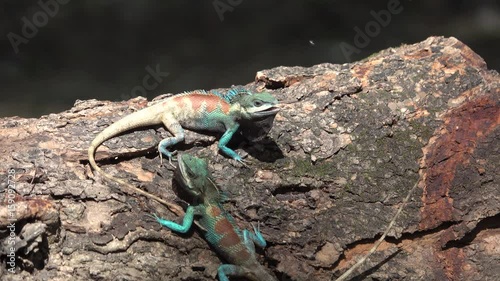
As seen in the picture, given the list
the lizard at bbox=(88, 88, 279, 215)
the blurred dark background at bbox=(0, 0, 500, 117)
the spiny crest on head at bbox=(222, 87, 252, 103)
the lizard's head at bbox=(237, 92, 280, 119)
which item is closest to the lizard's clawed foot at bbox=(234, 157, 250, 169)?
the lizard at bbox=(88, 88, 279, 215)

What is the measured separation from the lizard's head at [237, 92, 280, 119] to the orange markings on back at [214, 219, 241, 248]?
838 millimetres

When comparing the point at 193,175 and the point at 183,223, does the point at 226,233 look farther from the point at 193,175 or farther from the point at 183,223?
the point at 193,175

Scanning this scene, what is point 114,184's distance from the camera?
3.96 metres

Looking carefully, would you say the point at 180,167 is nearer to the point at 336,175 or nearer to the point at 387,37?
the point at 336,175

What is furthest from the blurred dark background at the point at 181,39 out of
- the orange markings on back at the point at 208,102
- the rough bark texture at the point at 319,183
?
the rough bark texture at the point at 319,183

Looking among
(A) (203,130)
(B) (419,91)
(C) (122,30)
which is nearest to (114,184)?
(A) (203,130)

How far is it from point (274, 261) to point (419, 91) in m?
1.75

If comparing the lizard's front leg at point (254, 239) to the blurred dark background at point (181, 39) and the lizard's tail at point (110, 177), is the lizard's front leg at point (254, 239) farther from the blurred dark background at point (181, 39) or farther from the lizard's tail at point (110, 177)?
the blurred dark background at point (181, 39)

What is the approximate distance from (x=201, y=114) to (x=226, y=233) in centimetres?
100

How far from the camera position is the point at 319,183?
418 cm

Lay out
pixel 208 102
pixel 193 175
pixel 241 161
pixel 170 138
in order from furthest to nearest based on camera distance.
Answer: pixel 208 102
pixel 170 138
pixel 241 161
pixel 193 175

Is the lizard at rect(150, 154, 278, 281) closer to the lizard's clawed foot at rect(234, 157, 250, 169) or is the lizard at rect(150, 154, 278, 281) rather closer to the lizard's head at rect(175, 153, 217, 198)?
the lizard's head at rect(175, 153, 217, 198)

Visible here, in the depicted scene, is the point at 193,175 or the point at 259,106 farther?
the point at 259,106

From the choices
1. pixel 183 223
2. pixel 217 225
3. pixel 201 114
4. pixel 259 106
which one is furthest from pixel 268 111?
pixel 183 223
